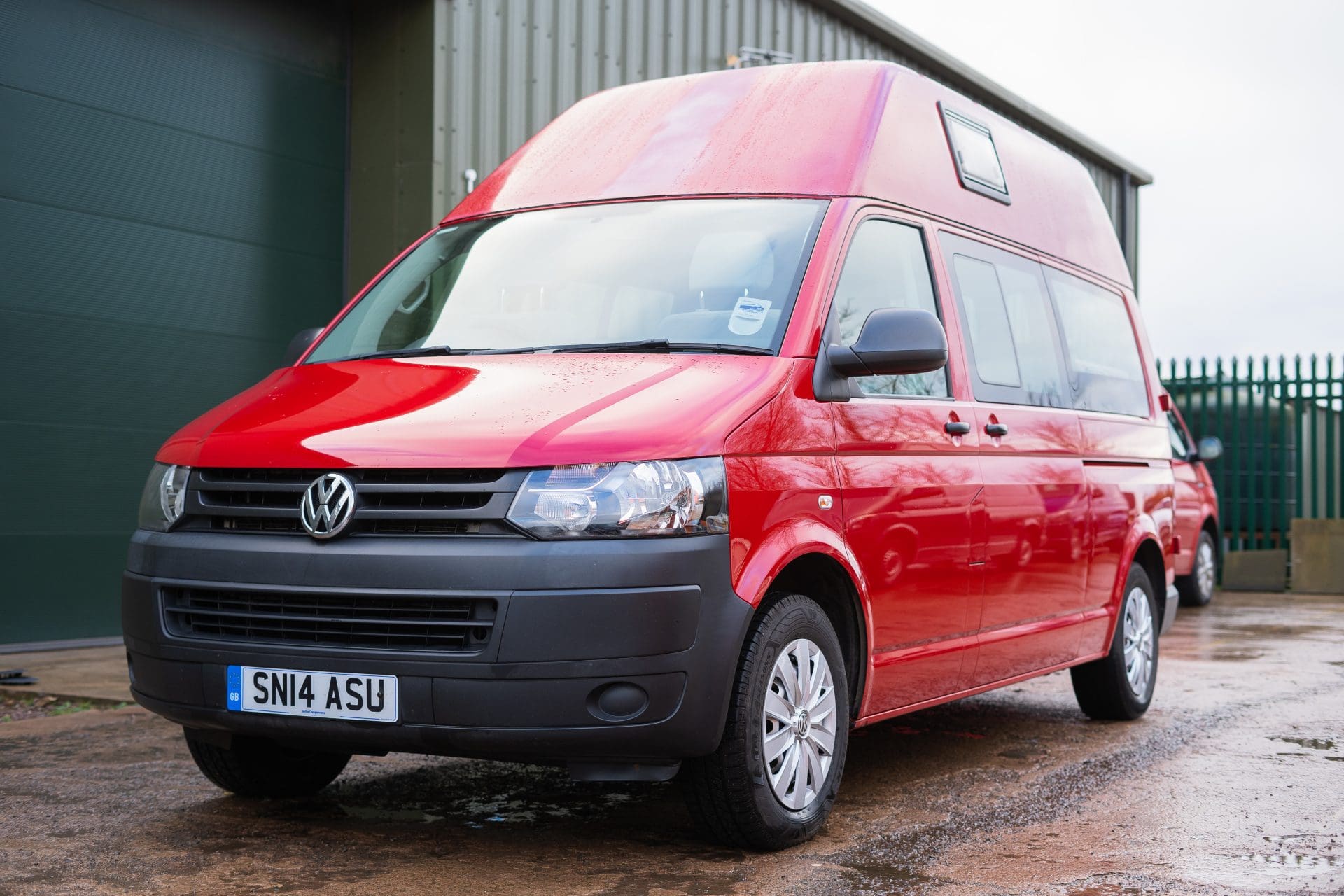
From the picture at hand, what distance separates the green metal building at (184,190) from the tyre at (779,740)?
5931mm

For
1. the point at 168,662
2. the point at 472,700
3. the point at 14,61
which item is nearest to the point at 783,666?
the point at 472,700

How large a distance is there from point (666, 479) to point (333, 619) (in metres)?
0.93

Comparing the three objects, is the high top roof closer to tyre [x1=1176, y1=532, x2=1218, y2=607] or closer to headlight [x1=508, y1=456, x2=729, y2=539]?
headlight [x1=508, y1=456, x2=729, y2=539]

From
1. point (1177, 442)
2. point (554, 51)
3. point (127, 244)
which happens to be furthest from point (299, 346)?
point (1177, 442)

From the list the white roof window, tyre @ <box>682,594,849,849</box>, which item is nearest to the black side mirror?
tyre @ <box>682,594,849,849</box>

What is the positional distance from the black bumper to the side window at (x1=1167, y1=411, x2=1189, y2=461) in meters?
10.2

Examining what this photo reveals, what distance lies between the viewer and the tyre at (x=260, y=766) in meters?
4.69

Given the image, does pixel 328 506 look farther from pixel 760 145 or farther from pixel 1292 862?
pixel 1292 862

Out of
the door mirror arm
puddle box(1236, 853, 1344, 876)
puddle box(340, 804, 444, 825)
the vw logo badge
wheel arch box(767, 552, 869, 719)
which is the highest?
the door mirror arm

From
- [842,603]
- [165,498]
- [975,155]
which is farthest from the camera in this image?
[975,155]

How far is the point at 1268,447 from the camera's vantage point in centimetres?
1634

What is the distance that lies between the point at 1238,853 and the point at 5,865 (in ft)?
11.2

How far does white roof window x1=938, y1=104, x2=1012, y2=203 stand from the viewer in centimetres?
571

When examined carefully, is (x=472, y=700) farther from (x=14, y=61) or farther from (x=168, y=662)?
(x=14, y=61)
